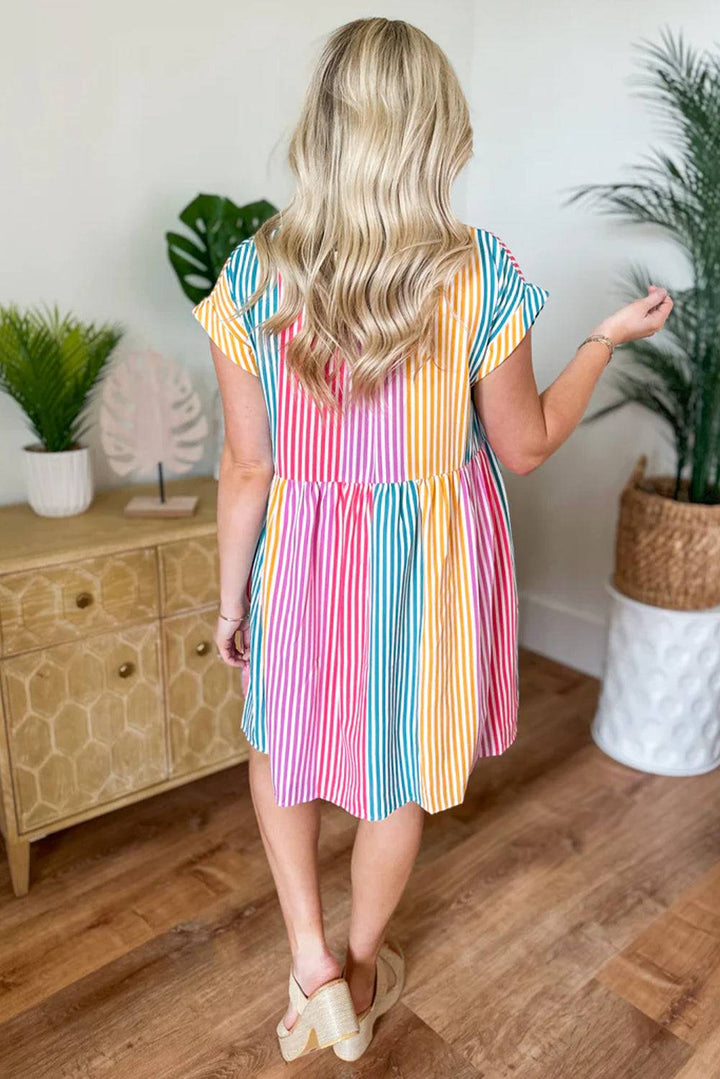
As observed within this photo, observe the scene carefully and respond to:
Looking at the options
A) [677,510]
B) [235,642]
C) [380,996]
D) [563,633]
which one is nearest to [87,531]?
[235,642]

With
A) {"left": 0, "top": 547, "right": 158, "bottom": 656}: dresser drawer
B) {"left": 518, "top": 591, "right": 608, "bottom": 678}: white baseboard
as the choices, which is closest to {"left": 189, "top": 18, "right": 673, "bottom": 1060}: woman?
{"left": 0, "top": 547, "right": 158, "bottom": 656}: dresser drawer

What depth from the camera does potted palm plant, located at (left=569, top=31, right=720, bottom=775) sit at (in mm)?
1992

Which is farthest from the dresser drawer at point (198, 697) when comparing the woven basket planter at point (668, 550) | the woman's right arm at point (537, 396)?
the woven basket planter at point (668, 550)

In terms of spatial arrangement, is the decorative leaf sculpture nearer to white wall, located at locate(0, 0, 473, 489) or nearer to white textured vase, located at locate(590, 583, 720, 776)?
white wall, located at locate(0, 0, 473, 489)

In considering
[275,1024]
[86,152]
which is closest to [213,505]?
[86,152]

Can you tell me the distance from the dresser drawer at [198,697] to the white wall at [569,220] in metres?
1.24

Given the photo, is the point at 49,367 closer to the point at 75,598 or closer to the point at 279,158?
the point at 75,598

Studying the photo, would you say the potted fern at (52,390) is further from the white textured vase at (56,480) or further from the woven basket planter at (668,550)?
the woven basket planter at (668,550)

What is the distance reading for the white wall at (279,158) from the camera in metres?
1.95

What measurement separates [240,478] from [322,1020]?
0.86m

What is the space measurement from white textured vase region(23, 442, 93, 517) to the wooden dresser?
1.4 inches

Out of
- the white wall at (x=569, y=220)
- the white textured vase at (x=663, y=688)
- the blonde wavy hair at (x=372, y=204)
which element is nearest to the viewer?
the blonde wavy hair at (x=372, y=204)

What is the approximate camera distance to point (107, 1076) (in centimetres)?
139

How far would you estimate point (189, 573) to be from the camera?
6.23 feet
